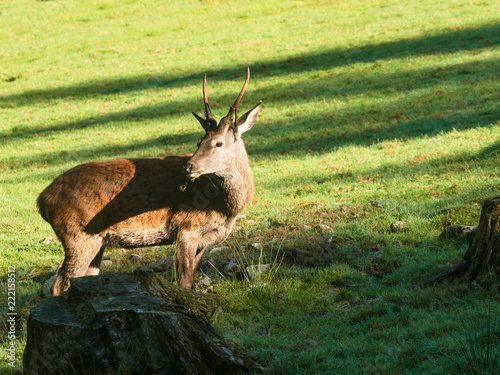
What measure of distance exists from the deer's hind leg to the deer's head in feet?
5.19

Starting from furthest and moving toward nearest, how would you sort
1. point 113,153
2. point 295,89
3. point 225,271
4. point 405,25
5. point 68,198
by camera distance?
1. point 405,25
2. point 295,89
3. point 113,153
4. point 225,271
5. point 68,198

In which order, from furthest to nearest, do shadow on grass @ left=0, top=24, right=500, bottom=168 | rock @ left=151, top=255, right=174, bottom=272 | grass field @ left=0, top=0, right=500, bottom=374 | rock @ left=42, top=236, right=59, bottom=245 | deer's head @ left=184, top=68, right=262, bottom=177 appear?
shadow on grass @ left=0, top=24, right=500, bottom=168 < rock @ left=42, top=236, right=59, bottom=245 < rock @ left=151, top=255, right=174, bottom=272 < deer's head @ left=184, top=68, right=262, bottom=177 < grass field @ left=0, top=0, right=500, bottom=374

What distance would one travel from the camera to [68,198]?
6934 mm

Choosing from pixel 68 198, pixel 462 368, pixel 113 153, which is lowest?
pixel 113 153

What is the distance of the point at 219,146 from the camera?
716 centimetres

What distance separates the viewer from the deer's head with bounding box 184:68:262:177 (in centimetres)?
684

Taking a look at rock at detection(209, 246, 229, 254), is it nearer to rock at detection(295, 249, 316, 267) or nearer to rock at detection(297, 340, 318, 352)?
rock at detection(295, 249, 316, 267)

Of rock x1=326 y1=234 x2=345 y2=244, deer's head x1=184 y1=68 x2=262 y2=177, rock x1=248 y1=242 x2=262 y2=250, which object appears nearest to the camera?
deer's head x1=184 y1=68 x2=262 y2=177

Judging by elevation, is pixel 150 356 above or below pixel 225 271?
above

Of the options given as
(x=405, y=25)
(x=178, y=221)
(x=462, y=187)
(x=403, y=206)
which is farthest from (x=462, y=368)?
(x=405, y=25)

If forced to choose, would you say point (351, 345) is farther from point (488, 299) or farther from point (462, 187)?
point (462, 187)

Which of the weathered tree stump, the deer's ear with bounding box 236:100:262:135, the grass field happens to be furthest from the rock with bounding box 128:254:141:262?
the weathered tree stump

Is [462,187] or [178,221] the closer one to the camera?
[178,221]

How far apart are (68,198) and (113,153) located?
34.1ft
